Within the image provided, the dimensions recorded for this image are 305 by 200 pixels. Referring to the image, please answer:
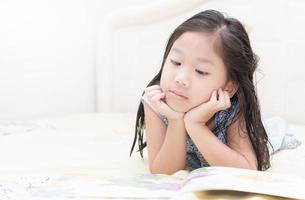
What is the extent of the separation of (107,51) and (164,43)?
246mm

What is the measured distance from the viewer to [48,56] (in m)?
2.03

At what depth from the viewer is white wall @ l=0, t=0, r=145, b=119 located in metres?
1.93

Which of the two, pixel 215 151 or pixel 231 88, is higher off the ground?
pixel 231 88

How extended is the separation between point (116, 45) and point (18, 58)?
390 mm

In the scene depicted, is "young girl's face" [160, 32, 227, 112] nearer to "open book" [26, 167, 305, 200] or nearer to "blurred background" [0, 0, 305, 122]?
"open book" [26, 167, 305, 200]

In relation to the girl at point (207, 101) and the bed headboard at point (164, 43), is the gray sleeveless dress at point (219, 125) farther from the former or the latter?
the bed headboard at point (164, 43)

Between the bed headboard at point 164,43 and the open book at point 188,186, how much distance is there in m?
0.84

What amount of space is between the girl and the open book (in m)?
0.09

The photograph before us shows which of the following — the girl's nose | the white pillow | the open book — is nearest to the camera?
the open book

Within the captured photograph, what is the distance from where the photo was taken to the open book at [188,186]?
818 millimetres

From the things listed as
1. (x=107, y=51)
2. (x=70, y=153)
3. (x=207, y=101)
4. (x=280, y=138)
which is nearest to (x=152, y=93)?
(x=207, y=101)

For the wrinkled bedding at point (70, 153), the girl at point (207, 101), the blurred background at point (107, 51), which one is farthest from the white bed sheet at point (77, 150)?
the blurred background at point (107, 51)

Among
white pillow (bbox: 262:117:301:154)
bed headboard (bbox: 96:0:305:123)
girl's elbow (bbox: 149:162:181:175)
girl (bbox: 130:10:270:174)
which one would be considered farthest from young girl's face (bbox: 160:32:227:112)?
bed headboard (bbox: 96:0:305:123)

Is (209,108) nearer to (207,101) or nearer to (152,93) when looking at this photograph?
(207,101)
